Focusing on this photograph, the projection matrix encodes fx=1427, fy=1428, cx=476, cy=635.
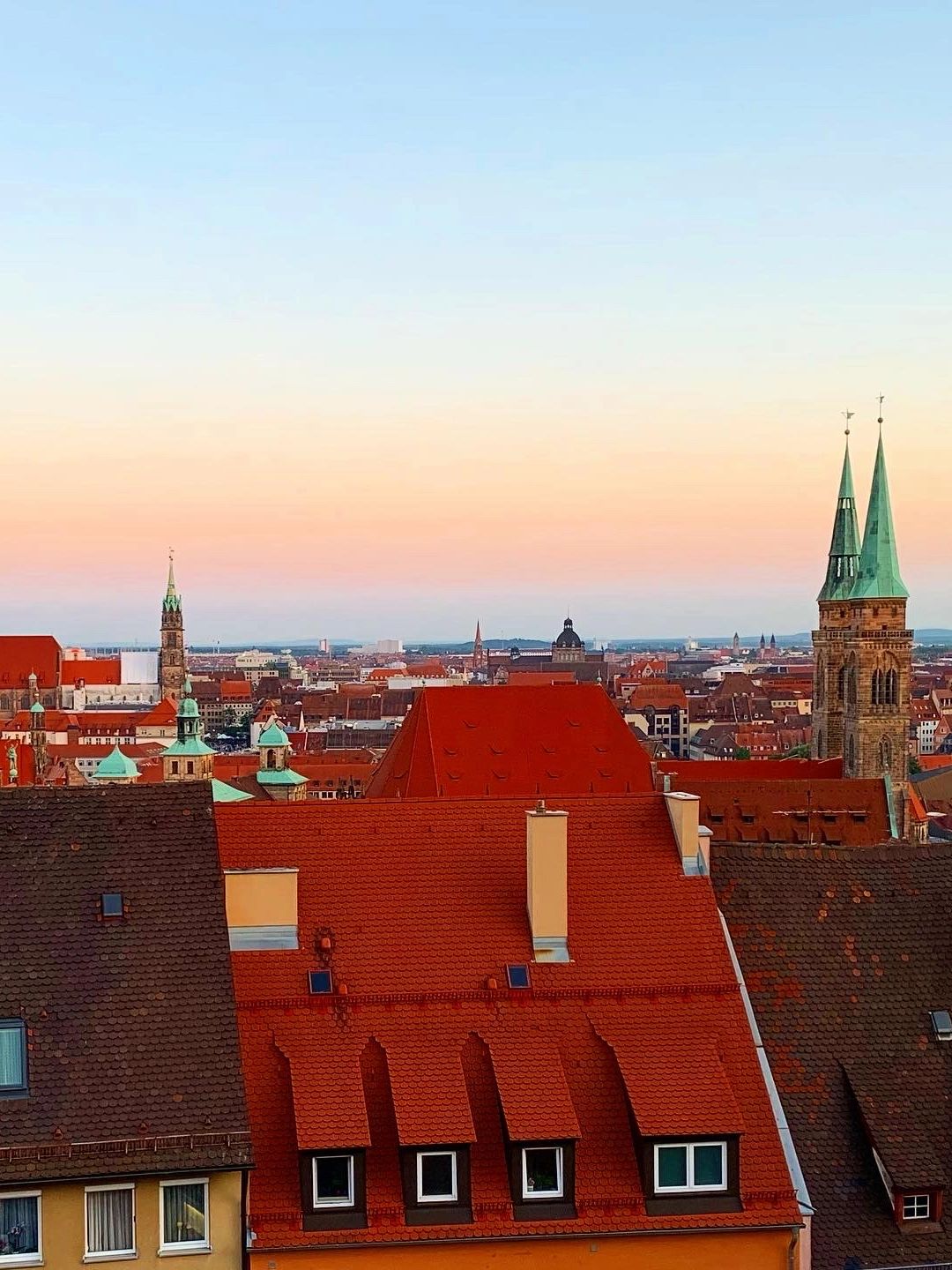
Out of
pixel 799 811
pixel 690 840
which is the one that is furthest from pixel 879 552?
pixel 690 840

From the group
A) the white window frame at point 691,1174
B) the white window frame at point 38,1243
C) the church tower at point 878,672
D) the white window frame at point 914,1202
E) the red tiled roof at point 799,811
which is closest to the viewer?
the white window frame at point 38,1243

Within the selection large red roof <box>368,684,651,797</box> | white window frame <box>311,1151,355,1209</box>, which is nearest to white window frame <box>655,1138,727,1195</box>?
white window frame <box>311,1151,355,1209</box>

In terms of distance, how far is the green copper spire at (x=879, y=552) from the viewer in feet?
345

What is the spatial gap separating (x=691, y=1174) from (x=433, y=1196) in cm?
349

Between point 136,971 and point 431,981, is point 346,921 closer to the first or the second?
point 431,981

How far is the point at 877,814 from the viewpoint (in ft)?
264

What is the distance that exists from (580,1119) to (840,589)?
96.6 m

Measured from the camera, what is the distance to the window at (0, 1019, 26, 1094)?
17.9 m

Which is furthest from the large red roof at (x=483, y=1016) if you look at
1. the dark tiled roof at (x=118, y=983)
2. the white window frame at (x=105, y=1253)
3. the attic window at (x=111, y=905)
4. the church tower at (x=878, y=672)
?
the church tower at (x=878, y=672)

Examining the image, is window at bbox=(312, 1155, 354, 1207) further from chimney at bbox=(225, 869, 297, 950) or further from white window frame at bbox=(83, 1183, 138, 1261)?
chimney at bbox=(225, 869, 297, 950)

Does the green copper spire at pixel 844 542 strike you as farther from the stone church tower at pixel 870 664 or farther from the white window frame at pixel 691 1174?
the white window frame at pixel 691 1174

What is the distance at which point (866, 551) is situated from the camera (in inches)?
4225

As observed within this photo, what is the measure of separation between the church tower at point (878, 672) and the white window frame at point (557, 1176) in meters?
86.9

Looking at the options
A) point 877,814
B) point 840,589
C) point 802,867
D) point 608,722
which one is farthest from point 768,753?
point 802,867
